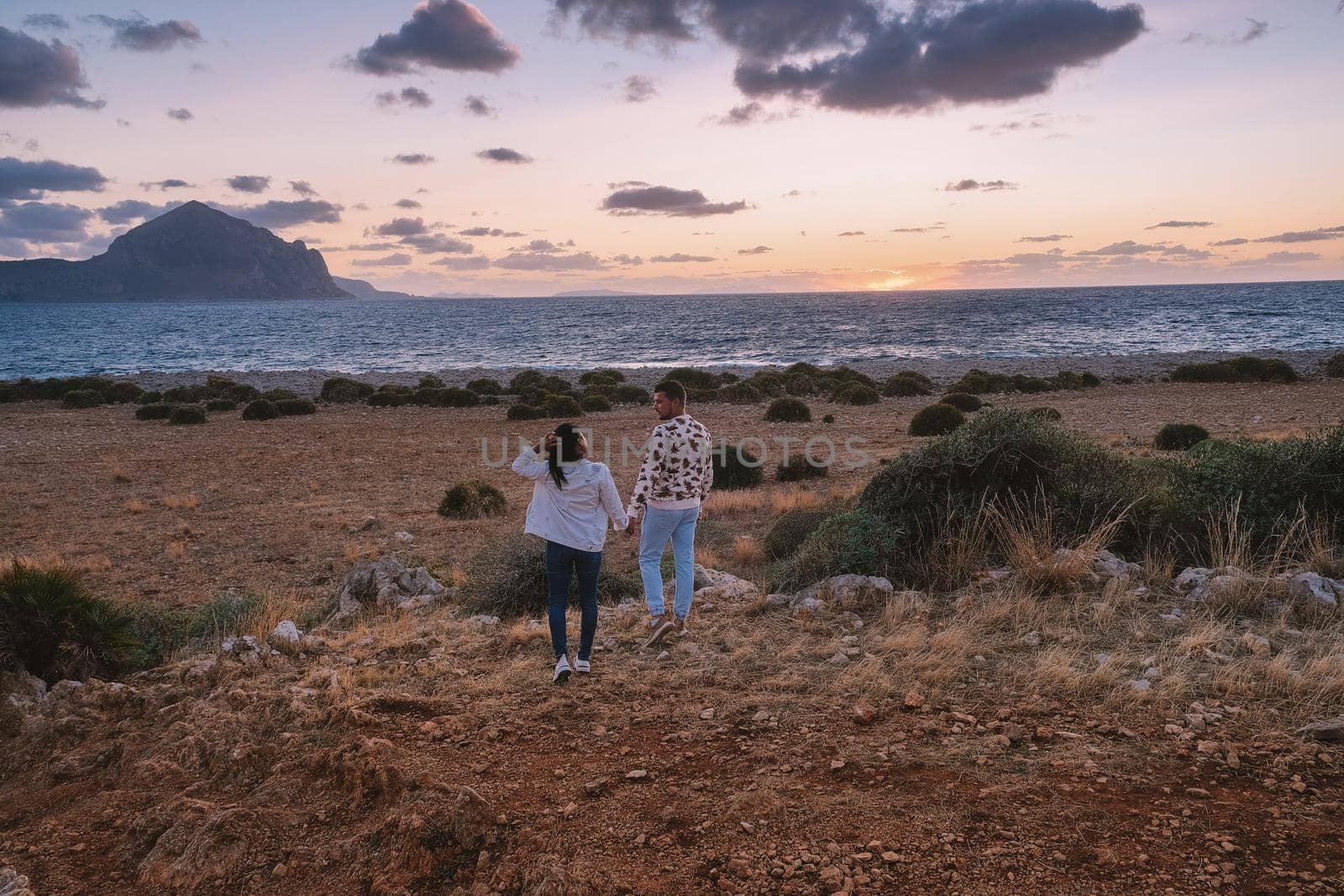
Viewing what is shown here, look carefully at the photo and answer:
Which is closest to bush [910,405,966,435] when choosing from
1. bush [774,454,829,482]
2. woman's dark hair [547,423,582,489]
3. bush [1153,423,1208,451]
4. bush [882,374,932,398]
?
bush [1153,423,1208,451]

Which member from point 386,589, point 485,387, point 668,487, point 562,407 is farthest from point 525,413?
point 668,487

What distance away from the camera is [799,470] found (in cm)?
1777

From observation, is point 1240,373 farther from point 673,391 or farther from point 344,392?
point 344,392

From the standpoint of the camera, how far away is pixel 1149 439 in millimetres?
20047

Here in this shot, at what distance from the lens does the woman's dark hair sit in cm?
544

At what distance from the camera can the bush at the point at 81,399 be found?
32406 millimetres

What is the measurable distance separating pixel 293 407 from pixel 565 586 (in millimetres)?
28291

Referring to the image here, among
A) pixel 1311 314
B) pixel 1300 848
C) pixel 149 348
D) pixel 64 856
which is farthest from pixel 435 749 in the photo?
pixel 1311 314

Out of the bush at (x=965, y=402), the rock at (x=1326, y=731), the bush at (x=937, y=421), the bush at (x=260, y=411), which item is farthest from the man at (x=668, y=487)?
the bush at (x=260, y=411)

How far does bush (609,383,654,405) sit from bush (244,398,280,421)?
534 inches

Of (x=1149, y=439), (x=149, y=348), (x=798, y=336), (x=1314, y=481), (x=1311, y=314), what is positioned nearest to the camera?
(x=1314, y=481)

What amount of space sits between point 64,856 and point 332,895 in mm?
1498

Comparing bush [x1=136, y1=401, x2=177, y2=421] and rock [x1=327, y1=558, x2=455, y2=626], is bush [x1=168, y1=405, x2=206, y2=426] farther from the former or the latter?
rock [x1=327, y1=558, x2=455, y2=626]

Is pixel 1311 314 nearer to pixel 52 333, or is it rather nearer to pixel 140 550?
pixel 140 550
